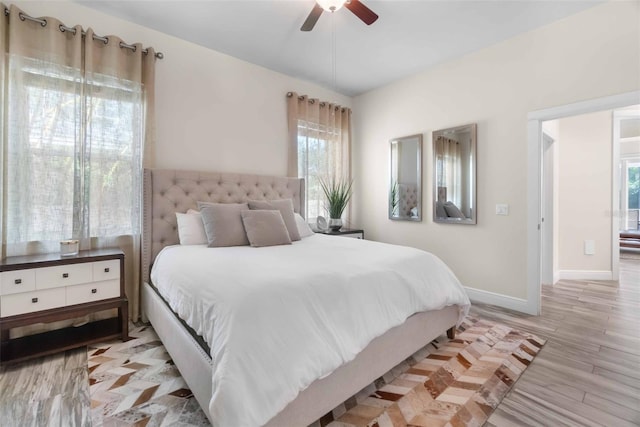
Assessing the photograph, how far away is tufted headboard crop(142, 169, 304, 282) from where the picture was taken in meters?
2.68

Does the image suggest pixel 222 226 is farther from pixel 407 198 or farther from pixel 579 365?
pixel 579 365

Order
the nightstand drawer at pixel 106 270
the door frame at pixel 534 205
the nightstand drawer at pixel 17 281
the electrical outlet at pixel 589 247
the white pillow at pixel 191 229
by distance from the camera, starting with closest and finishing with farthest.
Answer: the nightstand drawer at pixel 17 281 → the nightstand drawer at pixel 106 270 → the white pillow at pixel 191 229 → the door frame at pixel 534 205 → the electrical outlet at pixel 589 247

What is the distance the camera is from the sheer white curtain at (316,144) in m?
3.86

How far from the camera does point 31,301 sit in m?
1.99

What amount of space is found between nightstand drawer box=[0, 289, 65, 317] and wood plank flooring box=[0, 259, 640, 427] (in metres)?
0.36

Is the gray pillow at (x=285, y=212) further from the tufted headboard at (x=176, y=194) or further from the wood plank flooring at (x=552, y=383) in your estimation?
the wood plank flooring at (x=552, y=383)

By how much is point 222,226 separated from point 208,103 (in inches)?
60.3

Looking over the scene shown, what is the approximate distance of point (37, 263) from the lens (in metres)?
1.99

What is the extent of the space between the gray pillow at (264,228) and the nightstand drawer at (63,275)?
47.6 inches

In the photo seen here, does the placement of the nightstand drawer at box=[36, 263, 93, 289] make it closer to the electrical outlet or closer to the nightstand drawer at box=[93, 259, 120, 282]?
the nightstand drawer at box=[93, 259, 120, 282]

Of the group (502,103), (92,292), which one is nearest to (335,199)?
(502,103)

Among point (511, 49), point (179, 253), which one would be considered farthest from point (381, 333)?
point (511, 49)

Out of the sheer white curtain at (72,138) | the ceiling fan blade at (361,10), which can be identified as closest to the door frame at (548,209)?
the ceiling fan blade at (361,10)

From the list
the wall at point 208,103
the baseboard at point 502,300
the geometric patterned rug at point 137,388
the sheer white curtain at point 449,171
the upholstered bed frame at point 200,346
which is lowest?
the geometric patterned rug at point 137,388
